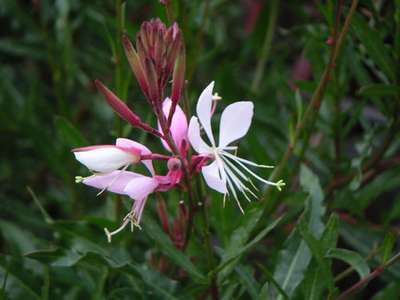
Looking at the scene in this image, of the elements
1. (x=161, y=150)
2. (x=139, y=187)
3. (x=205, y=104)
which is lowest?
(x=161, y=150)

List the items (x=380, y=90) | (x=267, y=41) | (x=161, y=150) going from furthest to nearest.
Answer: (x=267, y=41) → (x=161, y=150) → (x=380, y=90)

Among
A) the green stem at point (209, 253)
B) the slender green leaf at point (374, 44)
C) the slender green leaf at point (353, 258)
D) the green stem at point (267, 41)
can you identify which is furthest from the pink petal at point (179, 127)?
the green stem at point (267, 41)

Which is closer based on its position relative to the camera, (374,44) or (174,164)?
(174,164)

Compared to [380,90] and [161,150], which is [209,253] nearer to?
[380,90]

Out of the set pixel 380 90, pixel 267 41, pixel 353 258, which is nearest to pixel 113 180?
pixel 353 258

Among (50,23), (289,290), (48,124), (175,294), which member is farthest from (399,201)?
(50,23)

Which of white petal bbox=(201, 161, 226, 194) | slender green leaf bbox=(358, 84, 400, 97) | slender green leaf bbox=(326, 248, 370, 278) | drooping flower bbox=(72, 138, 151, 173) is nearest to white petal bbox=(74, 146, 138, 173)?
drooping flower bbox=(72, 138, 151, 173)

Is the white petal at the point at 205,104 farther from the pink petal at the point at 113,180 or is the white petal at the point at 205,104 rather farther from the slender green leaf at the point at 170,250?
the slender green leaf at the point at 170,250
